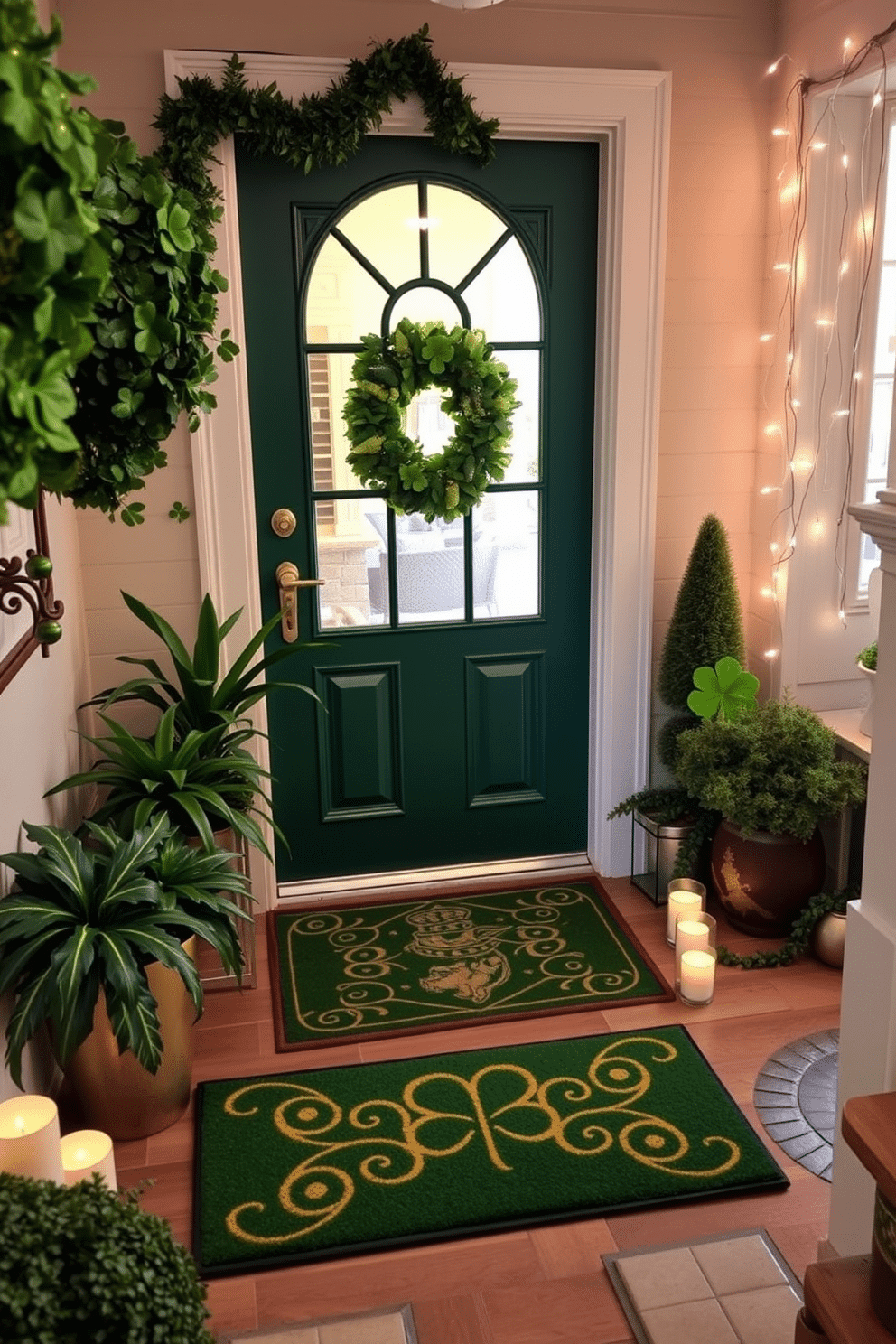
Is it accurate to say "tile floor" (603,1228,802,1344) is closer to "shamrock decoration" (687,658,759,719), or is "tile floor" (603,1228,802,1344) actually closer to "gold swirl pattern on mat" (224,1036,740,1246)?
"gold swirl pattern on mat" (224,1036,740,1246)

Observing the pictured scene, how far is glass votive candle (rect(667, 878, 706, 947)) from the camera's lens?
3365mm

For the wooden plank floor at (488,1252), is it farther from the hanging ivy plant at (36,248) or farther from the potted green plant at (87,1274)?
the hanging ivy plant at (36,248)

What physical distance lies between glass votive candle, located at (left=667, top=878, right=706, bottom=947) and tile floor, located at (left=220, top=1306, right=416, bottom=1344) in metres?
1.47

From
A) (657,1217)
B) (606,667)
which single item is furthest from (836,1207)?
(606,667)

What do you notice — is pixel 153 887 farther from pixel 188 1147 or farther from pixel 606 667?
pixel 606 667

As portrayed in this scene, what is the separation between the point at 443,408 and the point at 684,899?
1556mm

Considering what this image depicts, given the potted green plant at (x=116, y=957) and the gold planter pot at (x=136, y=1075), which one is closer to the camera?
the potted green plant at (x=116, y=957)

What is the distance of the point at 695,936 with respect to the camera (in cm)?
323

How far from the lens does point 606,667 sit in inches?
148

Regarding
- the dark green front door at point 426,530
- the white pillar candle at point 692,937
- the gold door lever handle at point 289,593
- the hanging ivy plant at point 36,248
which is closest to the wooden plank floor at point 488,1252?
the white pillar candle at point 692,937

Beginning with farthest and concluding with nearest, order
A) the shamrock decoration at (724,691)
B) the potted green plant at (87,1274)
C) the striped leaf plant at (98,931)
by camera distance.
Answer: the shamrock decoration at (724,691) → the striped leaf plant at (98,931) → the potted green plant at (87,1274)

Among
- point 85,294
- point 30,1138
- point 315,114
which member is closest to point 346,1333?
point 30,1138

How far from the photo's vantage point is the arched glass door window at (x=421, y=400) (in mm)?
3428

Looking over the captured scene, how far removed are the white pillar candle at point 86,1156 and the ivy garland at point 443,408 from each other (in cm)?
192
